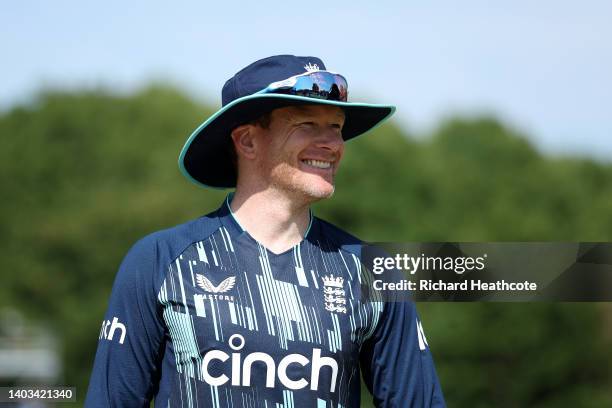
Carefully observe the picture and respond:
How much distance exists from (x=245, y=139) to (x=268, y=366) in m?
0.89

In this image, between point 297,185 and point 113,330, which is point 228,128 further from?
point 113,330

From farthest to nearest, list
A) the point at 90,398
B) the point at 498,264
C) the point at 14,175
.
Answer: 1. the point at 14,175
2. the point at 498,264
3. the point at 90,398

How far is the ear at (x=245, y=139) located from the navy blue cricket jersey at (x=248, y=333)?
0.99ft

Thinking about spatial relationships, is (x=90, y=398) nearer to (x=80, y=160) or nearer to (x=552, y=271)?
(x=552, y=271)

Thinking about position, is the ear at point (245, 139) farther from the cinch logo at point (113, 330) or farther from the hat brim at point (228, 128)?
the cinch logo at point (113, 330)

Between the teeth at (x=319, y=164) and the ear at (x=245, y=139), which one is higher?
the ear at (x=245, y=139)

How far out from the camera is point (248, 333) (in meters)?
3.97

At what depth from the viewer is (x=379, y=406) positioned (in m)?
4.14

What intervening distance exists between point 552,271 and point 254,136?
1467 mm

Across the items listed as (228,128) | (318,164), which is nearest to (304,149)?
(318,164)

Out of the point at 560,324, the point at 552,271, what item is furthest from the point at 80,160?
the point at 552,271

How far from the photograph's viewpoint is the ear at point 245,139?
14.0 feet

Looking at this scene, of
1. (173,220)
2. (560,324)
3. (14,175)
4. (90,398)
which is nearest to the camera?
(90,398)

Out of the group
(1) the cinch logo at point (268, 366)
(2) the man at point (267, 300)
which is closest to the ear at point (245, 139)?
(2) the man at point (267, 300)
